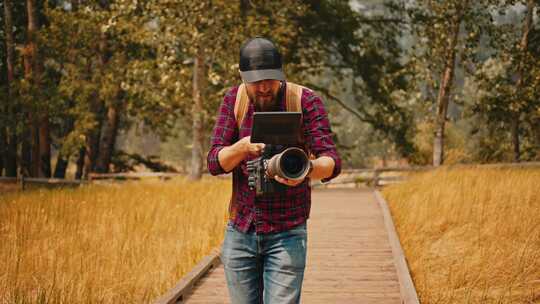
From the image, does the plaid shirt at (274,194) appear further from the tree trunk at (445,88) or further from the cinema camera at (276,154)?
the tree trunk at (445,88)

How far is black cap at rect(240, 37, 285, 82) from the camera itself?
11.2 feet

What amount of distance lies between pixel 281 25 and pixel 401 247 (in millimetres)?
12236

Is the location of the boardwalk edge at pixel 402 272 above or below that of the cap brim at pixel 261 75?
below

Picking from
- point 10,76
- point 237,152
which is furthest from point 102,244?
A: point 10,76

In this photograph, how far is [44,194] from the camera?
1382 centimetres

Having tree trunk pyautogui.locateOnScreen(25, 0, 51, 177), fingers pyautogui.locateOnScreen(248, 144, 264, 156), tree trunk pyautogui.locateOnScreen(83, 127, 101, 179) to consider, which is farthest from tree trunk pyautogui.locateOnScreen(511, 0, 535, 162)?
fingers pyautogui.locateOnScreen(248, 144, 264, 156)

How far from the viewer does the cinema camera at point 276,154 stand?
326 cm

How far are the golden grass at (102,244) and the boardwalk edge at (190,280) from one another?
239mm

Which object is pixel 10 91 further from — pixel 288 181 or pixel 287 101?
pixel 288 181

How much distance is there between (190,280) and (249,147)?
163 inches

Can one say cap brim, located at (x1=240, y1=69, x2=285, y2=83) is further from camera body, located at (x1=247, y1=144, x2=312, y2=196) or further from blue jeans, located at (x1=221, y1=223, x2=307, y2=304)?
blue jeans, located at (x1=221, y1=223, x2=307, y2=304)

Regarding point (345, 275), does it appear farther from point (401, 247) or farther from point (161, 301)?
point (161, 301)

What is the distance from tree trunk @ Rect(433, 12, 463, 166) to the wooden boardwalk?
32.4 ft

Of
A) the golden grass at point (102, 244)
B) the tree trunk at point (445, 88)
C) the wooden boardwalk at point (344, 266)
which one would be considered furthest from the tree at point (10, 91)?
the tree trunk at point (445, 88)
